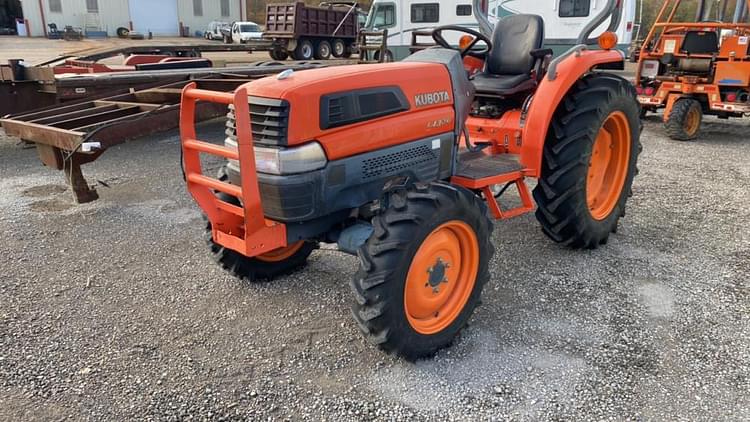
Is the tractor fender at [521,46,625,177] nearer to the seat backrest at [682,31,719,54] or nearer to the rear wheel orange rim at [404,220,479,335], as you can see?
the rear wheel orange rim at [404,220,479,335]

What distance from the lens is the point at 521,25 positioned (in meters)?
4.06

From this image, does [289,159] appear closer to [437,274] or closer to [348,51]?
[437,274]

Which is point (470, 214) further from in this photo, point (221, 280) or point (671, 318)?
point (221, 280)

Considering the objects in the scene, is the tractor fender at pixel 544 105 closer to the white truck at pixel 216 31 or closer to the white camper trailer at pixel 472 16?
the white camper trailer at pixel 472 16

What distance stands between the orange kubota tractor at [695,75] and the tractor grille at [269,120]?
21.2ft

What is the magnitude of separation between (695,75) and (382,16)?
35.9ft

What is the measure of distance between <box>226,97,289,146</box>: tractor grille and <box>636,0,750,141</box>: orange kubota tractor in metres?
6.46

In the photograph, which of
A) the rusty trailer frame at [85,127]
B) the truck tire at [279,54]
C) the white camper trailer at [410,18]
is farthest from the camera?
the truck tire at [279,54]

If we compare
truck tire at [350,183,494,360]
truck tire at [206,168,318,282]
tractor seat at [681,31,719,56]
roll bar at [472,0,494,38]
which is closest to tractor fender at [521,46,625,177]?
truck tire at [350,183,494,360]

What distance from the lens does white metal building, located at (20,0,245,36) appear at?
111 feet

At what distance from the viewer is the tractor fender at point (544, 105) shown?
3.48 m

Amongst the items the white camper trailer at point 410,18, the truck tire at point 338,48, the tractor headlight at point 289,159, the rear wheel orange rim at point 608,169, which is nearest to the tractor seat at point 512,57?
the rear wheel orange rim at point 608,169

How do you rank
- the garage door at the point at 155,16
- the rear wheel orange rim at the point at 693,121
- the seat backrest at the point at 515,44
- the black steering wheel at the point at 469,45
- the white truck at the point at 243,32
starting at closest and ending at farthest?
the black steering wheel at the point at 469,45 < the seat backrest at the point at 515,44 < the rear wheel orange rim at the point at 693,121 < the white truck at the point at 243,32 < the garage door at the point at 155,16

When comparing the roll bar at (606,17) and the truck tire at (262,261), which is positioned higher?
the roll bar at (606,17)
